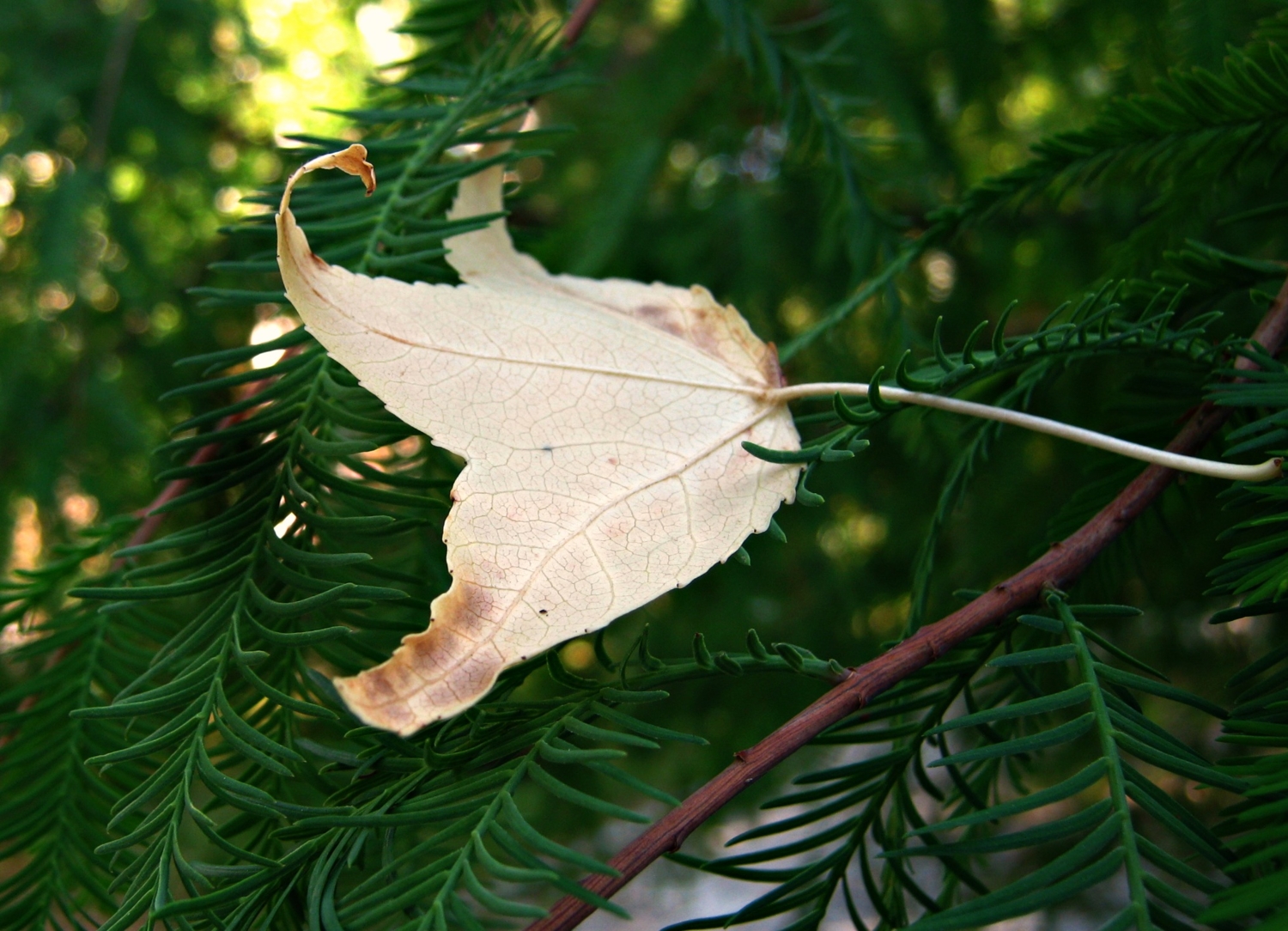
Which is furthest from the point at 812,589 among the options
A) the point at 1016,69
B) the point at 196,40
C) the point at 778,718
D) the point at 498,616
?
the point at 196,40

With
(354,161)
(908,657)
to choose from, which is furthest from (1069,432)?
(354,161)

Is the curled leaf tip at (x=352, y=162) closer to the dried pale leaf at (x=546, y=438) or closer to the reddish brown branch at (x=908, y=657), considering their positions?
the dried pale leaf at (x=546, y=438)

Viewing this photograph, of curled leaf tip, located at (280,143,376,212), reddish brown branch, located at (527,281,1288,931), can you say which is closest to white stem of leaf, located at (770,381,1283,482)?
reddish brown branch, located at (527,281,1288,931)

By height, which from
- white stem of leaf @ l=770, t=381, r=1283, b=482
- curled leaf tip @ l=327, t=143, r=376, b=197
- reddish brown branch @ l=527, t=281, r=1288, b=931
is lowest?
reddish brown branch @ l=527, t=281, r=1288, b=931

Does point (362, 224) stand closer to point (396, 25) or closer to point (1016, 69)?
point (396, 25)

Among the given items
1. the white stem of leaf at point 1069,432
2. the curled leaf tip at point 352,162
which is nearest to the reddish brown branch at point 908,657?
the white stem of leaf at point 1069,432

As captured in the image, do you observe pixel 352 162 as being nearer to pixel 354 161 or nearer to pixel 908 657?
pixel 354 161

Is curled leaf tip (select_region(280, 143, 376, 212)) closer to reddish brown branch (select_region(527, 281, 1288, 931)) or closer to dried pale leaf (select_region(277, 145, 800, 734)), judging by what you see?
dried pale leaf (select_region(277, 145, 800, 734))
